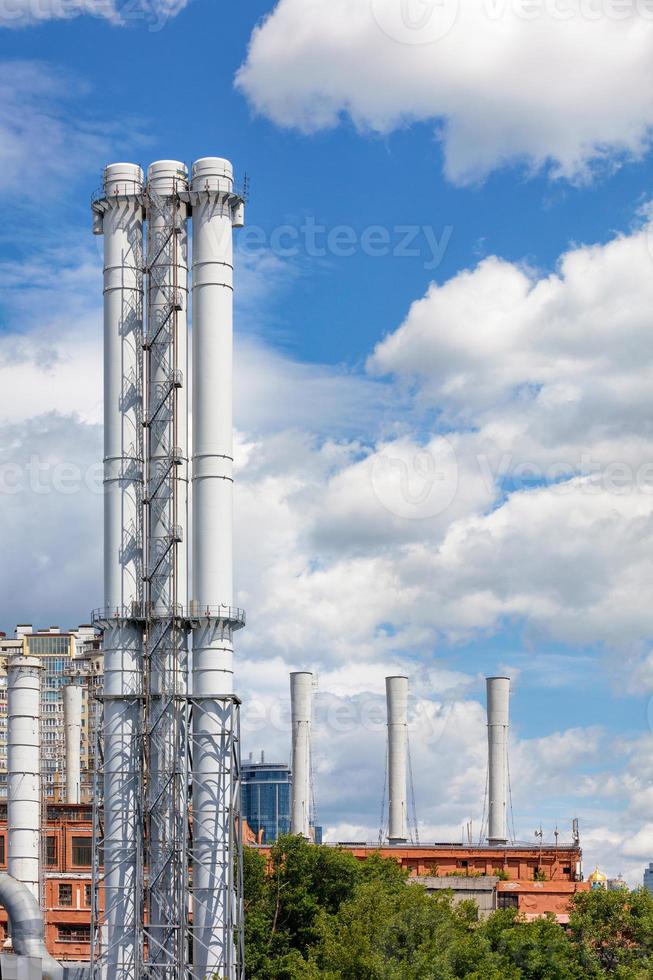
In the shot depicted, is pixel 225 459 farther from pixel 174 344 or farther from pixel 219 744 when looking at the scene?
pixel 219 744

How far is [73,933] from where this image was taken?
288 feet

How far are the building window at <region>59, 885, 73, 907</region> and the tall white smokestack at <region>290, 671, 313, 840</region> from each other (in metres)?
25.9

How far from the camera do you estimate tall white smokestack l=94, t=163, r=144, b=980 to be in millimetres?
62688

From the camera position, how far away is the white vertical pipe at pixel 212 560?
6203cm

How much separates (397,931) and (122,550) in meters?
20.8

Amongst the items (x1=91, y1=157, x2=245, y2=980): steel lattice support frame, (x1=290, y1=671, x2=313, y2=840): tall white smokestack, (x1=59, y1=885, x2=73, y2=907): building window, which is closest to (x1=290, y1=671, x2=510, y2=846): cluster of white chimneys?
(x1=290, y1=671, x2=313, y2=840): tall white smokestack

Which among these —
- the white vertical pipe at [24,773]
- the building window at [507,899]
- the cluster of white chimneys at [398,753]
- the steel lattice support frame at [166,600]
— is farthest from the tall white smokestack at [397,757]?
the steel lattice support frame at [166,600]

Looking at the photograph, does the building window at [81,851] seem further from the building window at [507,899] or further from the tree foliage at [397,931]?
the building window at [507,899]

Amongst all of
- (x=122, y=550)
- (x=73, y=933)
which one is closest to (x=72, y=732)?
(x=73, y=933)

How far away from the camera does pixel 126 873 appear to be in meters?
62.7

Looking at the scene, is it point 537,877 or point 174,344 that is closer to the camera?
point 174,344

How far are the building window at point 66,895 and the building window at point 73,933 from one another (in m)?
1.53

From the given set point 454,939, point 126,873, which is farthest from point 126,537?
point 454,939

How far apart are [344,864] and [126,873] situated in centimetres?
2280
